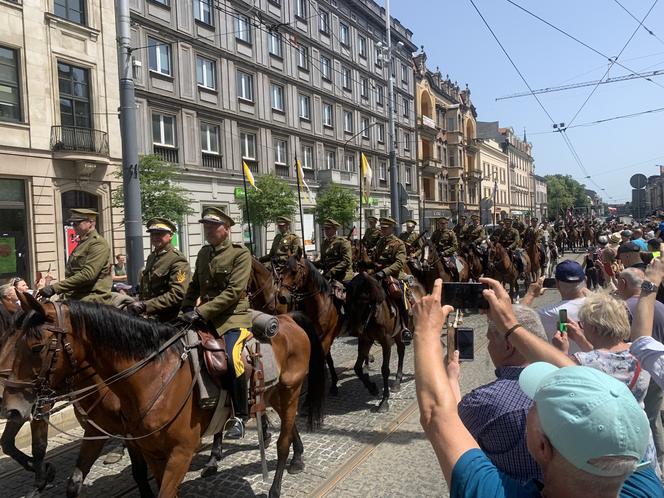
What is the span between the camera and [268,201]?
69.3ft

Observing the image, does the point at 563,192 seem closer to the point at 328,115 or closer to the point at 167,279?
the point at 328,115

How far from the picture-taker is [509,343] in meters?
2.48

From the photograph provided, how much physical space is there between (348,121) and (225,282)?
33.0m

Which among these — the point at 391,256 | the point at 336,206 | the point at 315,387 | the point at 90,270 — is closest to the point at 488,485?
the point at 315,387

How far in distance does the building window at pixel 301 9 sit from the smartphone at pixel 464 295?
30.7 m

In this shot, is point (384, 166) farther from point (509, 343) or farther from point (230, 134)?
point (509, 343)

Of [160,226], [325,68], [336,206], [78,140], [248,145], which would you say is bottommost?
[160,226]

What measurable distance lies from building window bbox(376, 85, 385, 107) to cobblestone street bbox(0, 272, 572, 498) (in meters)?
36.4

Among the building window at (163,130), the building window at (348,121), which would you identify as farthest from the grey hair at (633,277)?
the building window at (348,121)

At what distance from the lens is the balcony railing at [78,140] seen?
17.0 meters

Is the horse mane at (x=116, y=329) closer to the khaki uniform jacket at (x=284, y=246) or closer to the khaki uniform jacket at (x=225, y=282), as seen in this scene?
the khaki uniform jacket at (x=225, y=282)

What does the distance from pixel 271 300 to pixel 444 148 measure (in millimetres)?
49058

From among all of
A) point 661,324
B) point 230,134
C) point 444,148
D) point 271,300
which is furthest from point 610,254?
point 444,148

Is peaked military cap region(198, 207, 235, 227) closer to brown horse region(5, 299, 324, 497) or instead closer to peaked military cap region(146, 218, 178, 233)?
peaked military cap region(146, 218, 178, 233)
